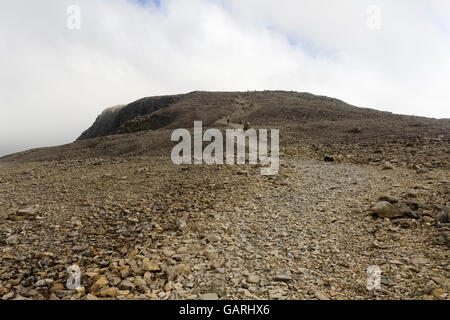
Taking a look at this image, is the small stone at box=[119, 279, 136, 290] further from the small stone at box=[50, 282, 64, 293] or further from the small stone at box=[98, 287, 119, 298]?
the small stone at box=[50, 282, 64, 293]

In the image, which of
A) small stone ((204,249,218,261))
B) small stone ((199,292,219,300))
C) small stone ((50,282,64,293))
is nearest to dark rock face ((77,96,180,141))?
small stone ((204,249,218,261))

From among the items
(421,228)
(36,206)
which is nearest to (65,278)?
(36,206)

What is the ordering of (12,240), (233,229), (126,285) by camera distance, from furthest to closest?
(233,229) < (12,240) < (126,285)

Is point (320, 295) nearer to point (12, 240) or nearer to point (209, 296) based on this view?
point (209, 296)

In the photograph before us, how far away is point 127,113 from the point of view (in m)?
45.0

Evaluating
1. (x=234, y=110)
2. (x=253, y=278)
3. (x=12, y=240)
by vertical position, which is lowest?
(x=253, y=278)

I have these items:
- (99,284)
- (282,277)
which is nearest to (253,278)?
(282,277)

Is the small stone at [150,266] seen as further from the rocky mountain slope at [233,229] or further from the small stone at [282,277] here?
the small stone at [282,277]

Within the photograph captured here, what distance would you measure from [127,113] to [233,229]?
43102 mm

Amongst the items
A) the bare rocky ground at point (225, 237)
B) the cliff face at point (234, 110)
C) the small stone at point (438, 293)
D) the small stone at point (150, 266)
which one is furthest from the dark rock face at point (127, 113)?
the small stone at point (438, 293)

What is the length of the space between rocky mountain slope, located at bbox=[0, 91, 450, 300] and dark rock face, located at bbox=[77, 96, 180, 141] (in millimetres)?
31121

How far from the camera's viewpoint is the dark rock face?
4181cm
